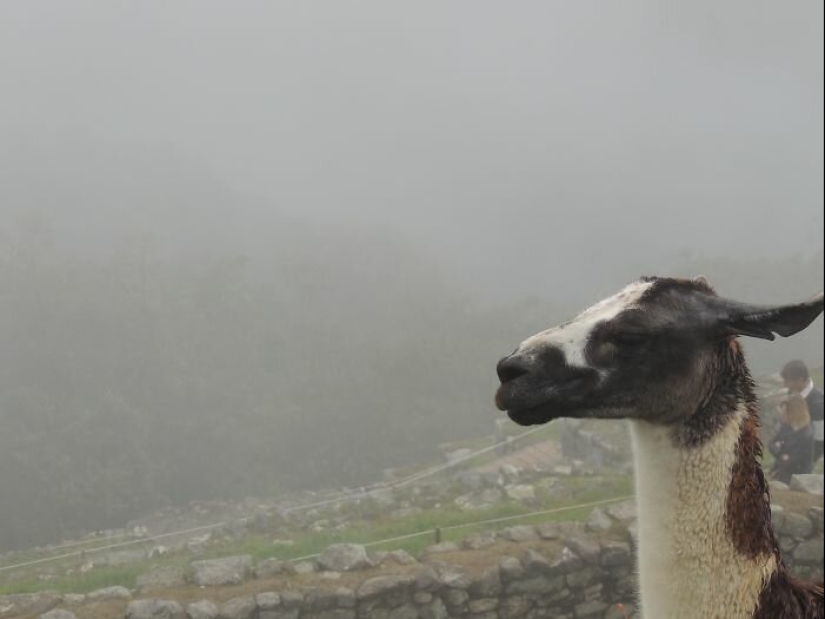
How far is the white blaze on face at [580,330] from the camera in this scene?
222 cm

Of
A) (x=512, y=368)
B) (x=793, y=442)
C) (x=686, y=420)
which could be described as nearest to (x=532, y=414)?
(x=512, y=368)

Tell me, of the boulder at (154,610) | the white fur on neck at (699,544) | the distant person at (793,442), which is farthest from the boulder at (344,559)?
Result: the distant person at (793,442)

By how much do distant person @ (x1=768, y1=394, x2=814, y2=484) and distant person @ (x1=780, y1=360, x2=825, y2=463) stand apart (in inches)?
4.2

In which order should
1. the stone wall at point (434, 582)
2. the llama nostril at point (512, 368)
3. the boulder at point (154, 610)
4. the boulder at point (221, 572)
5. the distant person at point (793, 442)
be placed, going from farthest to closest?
the distant person at point (793, 442), the boulder at point (221, 572), the stone wall at point (434, 582), the boulder at point (154, 610), the llama nostril at point (512, 368)

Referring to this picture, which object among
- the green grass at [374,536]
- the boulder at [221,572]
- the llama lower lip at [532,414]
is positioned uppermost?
the llama lower lip at [532,414]

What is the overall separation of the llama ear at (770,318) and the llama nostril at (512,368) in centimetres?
67

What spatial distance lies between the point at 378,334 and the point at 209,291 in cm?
485

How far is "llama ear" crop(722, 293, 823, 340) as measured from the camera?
2016 mm

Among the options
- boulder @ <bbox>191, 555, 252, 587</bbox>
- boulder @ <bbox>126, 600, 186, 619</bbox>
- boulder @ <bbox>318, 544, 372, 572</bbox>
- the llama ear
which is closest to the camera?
the llama ear

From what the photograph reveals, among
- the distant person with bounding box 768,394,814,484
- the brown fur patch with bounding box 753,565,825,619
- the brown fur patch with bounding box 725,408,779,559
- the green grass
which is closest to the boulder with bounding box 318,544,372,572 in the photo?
the green grass

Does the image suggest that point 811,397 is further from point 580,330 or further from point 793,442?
point 580,330

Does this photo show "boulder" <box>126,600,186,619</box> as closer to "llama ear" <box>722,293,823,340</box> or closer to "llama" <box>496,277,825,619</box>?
"llama" <box>496,277,825,619</box>

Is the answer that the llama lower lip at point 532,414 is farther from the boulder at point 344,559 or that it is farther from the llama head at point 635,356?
the boulder at point 344,559

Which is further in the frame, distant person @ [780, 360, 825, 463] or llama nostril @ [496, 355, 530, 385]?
distant person @ [780, 360, 825, 463]
